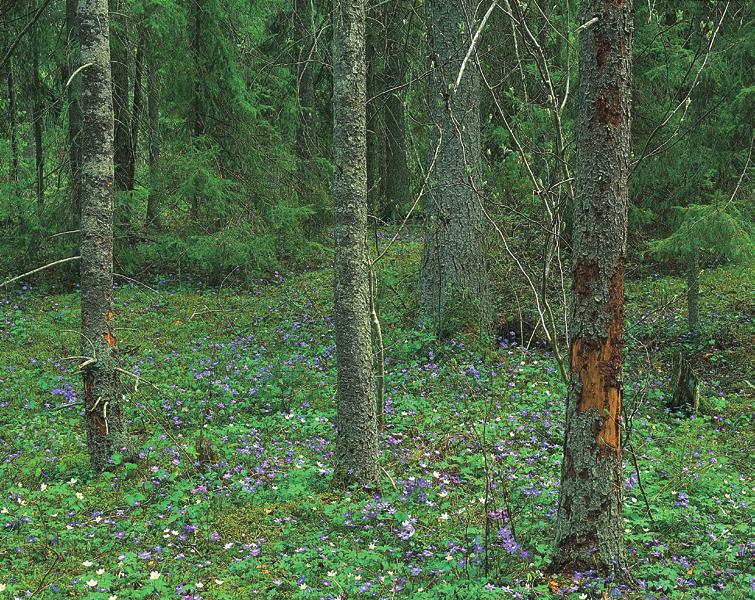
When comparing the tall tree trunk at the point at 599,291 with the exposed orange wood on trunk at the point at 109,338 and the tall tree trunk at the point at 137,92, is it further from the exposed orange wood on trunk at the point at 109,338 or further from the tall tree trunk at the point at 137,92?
the tall tree trunk at the point at 137,92

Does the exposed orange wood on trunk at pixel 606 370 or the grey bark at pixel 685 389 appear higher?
the exposed orange wood on trunk at pixel 606 370

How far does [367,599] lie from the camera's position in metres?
3.61

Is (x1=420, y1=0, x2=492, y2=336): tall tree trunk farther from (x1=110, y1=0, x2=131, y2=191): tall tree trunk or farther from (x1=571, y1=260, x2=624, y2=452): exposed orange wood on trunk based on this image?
(x1=110, y1=0, x2=131, y2=191): tall tree trunk

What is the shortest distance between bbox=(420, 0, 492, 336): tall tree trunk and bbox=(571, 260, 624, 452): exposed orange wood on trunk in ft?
17.0

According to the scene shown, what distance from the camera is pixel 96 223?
5.38 m

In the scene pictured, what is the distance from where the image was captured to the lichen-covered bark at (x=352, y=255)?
15.4 feet

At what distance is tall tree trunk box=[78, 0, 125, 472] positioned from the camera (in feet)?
17.6

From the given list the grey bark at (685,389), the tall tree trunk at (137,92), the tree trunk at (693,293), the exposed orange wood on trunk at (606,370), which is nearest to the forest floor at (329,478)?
the grey bark at (685,389)

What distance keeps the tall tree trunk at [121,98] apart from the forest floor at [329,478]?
4.07 metres

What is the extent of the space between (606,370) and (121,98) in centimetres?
1023

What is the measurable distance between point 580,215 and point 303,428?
13.0ft

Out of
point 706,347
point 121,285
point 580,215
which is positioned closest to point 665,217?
point 706,347

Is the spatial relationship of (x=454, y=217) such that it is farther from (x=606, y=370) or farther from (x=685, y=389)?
(x=606, y=370)

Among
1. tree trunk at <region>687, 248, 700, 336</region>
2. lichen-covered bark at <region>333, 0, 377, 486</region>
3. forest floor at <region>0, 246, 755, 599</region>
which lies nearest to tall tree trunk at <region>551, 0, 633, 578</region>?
forest floor at <region>0, 246, 755, 599</region>
